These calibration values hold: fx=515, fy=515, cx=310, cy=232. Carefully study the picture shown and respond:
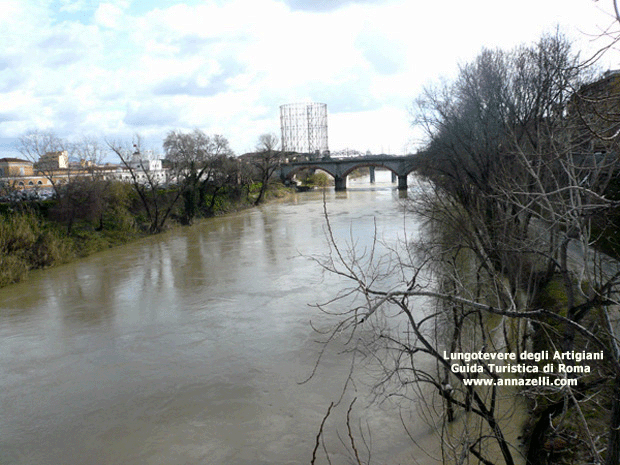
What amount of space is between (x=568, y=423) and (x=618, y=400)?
3392 mm

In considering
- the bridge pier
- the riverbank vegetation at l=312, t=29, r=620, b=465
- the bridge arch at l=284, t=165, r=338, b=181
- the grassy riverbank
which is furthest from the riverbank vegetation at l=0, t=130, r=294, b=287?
the bridge pier

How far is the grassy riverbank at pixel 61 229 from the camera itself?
20.6 meters

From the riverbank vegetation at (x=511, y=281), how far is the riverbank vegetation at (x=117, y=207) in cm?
1324

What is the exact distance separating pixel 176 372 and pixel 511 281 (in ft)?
21.2

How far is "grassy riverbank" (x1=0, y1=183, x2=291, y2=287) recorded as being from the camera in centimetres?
2062

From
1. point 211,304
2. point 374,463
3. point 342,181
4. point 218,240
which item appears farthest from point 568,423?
point 342,181

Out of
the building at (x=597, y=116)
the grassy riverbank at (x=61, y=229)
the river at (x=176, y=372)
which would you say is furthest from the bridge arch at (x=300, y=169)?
the building at (x=597, y=116)

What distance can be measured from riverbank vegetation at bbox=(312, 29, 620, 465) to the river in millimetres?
1164

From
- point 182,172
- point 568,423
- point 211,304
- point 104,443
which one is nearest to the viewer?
point 568,423

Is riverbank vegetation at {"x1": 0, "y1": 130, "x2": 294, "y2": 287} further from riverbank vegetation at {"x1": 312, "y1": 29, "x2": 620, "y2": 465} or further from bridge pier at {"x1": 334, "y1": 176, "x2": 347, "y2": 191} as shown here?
bridge pier at {"x1": 334, "y1": 176, "x2": 347, "y2": 191}

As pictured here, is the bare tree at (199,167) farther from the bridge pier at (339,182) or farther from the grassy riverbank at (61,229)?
the bridge pier at (339,182)

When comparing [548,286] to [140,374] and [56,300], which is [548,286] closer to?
[140,374]

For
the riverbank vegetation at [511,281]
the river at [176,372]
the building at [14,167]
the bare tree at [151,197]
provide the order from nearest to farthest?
1. the riverbank vegetation at [511,281]
2. the river at [176,372]
3. the bare tree at [151,197]
4. the building at [14,167]

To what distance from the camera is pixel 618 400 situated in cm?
353
